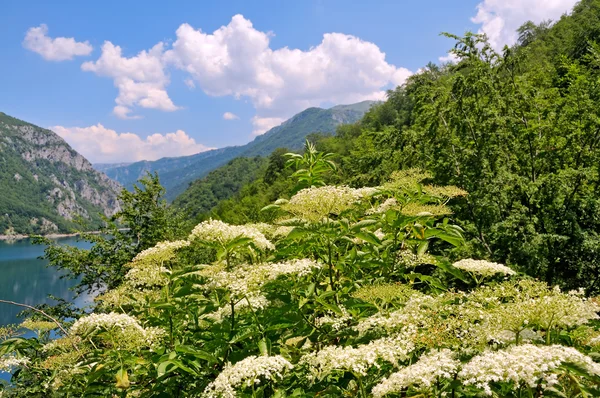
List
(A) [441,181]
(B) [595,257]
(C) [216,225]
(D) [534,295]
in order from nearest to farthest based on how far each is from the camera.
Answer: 1. (D) [534,295]
2. (C) [216,225]
3. (B) [595,257]
4. (A) [441,181]

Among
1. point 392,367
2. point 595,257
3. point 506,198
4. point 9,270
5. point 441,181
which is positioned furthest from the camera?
point 9,270

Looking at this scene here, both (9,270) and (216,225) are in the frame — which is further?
(9,270)

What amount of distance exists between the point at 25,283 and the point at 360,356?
124 meters

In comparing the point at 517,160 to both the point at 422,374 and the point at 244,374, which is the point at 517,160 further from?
the point at 244,374

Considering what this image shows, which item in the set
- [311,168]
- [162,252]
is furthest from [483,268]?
[162,252]

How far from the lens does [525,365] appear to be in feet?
6.21

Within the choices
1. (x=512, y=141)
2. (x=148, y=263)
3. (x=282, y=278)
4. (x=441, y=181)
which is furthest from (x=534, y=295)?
(x=512, y=141)

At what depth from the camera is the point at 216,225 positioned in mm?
3543

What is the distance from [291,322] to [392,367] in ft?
2.56

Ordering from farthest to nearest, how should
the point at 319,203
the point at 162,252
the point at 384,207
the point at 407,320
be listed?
1. the point at 162,252
2. the point at 384,207
3. the point at 319,203
4. the point at 407,320

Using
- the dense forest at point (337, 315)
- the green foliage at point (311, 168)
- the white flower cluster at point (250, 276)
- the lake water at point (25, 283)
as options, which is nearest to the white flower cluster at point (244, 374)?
the dense forest at point (337, 315)

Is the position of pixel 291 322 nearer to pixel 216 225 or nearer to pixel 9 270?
pixel 216 225

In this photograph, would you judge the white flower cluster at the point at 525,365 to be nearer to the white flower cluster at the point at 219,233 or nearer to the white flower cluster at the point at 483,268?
the white flower cluster at the point at 483,268

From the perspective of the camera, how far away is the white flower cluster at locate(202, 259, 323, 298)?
2967mm
